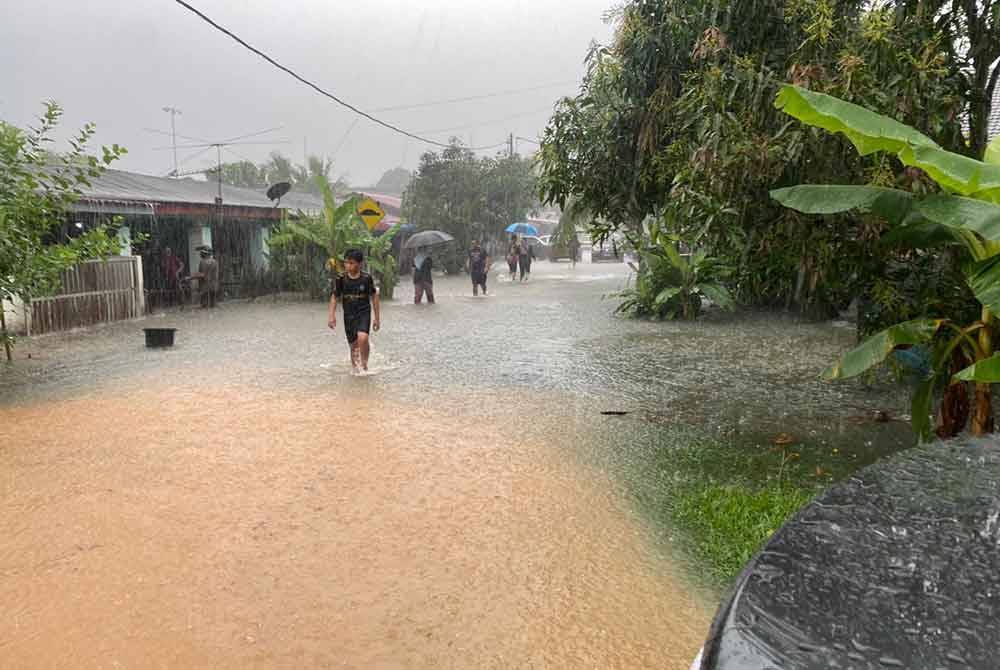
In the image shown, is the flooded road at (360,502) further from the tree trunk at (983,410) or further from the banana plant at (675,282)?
the banana plant at (675,282)

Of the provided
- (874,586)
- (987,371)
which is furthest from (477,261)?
(874,586)

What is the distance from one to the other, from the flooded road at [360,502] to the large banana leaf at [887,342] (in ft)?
5.56

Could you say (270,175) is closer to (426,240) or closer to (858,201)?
(426,240)

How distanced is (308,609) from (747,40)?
594 centimetres

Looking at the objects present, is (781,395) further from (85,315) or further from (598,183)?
(85,315)

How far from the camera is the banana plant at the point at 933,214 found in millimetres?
3838

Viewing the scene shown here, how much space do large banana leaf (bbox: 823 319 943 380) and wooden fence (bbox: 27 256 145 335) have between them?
11.8 m

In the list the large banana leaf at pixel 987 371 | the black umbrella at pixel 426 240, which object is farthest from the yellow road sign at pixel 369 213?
the large banana leaf at pixel 987 371

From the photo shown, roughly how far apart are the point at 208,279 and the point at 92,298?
3.81 meters

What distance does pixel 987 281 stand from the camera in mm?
4102

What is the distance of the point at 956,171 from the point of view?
3752 mm

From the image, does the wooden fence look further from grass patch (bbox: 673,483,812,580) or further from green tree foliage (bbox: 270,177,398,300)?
grass patch (bbox: 673,483,812,580)

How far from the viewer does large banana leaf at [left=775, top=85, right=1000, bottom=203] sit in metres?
3.74

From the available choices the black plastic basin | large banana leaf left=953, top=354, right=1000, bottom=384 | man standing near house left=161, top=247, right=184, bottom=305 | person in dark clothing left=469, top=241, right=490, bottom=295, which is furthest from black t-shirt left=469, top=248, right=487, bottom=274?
large banana leaf left=953, top=354, right=1000, bottom=384
